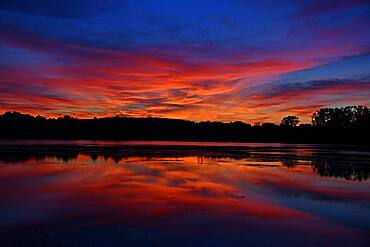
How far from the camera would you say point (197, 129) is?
490ft

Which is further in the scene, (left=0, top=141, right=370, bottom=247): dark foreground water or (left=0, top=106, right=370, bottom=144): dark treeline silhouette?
(left=0, top=106, right=370, bottom=144): dark treeline silhouette

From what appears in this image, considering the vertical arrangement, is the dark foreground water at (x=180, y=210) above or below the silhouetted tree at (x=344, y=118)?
below

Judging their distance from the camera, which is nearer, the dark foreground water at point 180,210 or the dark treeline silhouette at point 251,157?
the dark foreground water at point 180,210

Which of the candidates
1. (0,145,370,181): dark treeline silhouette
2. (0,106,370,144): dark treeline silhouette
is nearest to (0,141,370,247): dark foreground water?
(0,145,370,181): dark treeline silhouette

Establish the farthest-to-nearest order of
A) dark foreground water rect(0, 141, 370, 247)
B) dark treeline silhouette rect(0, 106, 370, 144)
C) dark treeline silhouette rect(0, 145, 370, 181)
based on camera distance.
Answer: dark treeline silhouette rect(0, 106, 370, 144) → dark treeline silhouette rect(0, 145, 370, 181) → dark foreground water rect(0, 141, 370, 247)

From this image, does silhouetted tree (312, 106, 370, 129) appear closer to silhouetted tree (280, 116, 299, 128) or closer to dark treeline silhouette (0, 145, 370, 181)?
silhouetted tree (280, 116, 299, 128)

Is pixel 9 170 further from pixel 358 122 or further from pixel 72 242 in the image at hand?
pixel 358 122

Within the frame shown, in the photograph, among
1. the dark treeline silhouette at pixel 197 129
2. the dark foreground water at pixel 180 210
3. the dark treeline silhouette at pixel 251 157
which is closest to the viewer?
the dark foreground water at pixel 180 210

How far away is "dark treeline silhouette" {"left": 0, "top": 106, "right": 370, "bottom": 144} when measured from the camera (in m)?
111

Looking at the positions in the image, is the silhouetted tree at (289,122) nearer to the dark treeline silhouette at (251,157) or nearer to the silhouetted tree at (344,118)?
the silhouetted tree at (344,118)

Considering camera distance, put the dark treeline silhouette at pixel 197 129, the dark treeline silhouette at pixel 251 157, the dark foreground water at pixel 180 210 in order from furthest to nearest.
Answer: the dark treeline silhouette at pixel 197 129, the dark treeline silhouette at pixel 251 157, the dark foreground water at pixel 180 210

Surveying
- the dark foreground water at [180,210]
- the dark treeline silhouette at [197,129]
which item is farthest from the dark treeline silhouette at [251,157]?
the dark treeline silhouette at [197,129]

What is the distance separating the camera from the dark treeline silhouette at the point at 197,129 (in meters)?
111

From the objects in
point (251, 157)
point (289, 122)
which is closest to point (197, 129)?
point (289, 122)
